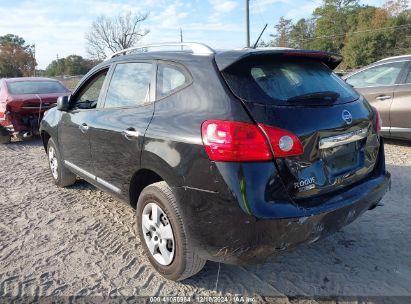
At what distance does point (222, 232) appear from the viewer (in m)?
2.35

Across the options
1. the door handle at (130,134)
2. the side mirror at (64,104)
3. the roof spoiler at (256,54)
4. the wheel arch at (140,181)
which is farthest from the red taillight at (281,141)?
the side mirror at (64,104)

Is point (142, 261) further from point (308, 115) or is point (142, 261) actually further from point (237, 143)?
point (308, 115)

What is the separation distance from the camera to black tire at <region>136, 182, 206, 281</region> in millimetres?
2576

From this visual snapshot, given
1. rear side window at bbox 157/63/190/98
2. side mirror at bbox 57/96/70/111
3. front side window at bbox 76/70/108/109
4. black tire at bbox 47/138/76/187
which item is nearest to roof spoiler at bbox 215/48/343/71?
rear side window at bbox 157/63/190/98

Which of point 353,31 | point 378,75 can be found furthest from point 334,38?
point 378,75

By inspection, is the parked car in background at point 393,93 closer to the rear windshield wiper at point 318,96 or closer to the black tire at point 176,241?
the rear windshield wiper at point 318,96

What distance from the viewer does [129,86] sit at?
3.37 m

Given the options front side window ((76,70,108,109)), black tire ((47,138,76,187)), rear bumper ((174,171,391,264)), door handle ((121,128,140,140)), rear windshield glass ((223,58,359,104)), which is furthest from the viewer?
black tire ((47,138,76,187))

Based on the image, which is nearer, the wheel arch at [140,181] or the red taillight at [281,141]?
the red taillight at [281,141]

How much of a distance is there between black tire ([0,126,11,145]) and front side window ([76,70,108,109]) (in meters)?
4.85

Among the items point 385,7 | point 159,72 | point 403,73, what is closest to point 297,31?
point 385,7

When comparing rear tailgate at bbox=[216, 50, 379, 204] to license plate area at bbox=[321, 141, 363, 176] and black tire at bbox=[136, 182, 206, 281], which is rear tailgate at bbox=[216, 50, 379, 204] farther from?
black tire at bbox=[136, 182, 206, 281]

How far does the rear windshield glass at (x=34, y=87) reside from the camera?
8.60 m

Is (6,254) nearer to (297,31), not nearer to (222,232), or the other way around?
(222,232)
